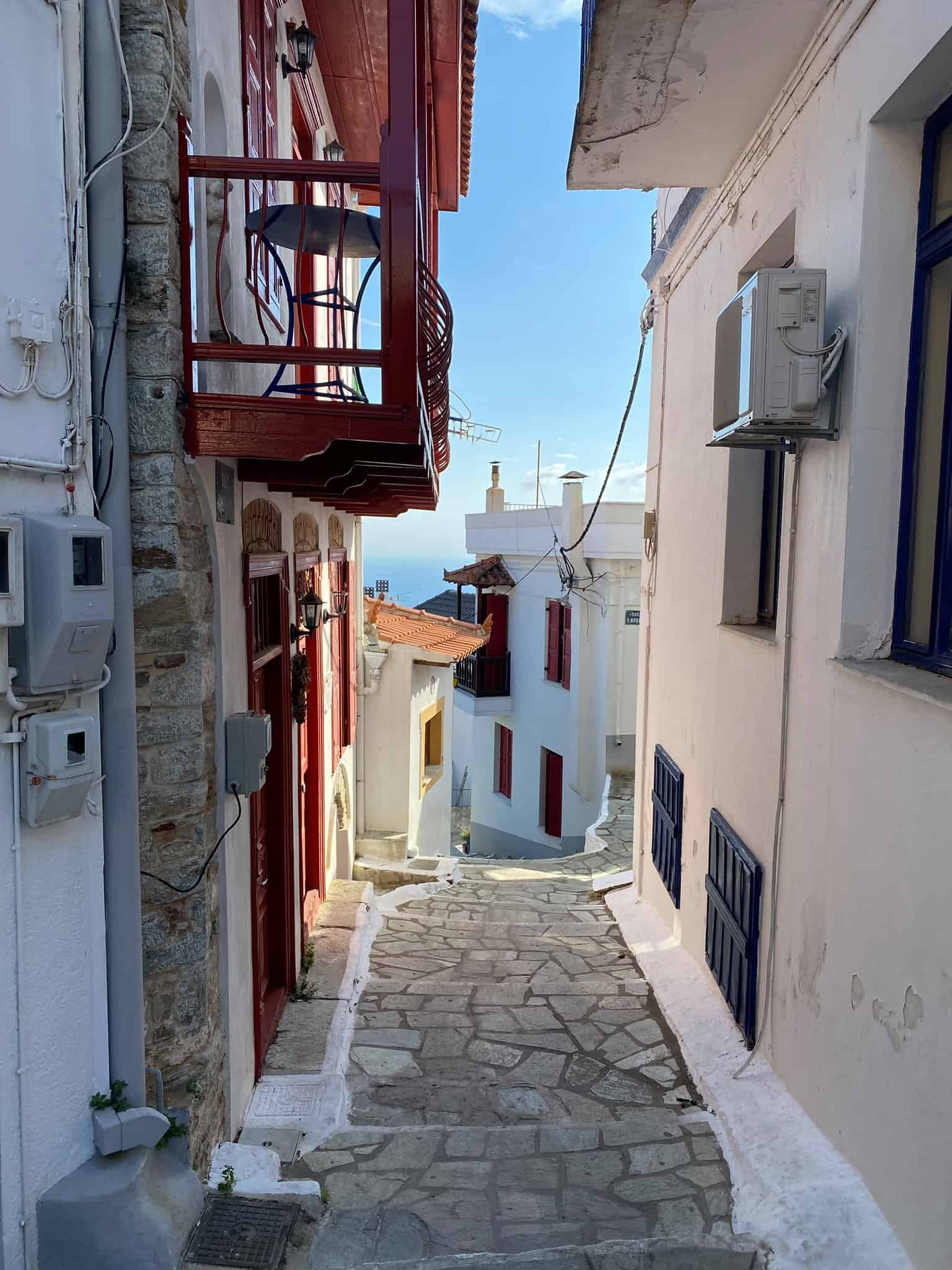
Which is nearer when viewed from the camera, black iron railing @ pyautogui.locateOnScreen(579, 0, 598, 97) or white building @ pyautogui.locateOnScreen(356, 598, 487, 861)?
black iron railing @ pyautogui.locateOnScreen(579, 0, 598, 97)

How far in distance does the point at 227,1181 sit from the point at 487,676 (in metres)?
16.8

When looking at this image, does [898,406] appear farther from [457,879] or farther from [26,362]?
[457,879]

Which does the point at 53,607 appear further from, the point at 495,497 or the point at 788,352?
the point at 495,497

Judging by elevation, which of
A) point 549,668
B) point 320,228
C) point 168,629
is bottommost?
point 549,668

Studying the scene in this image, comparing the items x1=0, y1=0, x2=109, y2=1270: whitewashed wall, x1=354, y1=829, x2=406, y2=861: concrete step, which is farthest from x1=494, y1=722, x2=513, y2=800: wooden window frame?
x1=0, y1=0, x2=109, y2=1270: whitewashed wall

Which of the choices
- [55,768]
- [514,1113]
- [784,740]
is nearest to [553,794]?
[514,1113]

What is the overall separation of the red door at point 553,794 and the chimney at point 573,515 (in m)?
4.07

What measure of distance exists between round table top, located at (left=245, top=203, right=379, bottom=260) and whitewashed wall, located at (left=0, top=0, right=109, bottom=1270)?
849mm

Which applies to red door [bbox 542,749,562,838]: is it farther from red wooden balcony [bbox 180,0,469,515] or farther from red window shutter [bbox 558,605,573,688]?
red wooden balcony [bbox 180,0,469,515]

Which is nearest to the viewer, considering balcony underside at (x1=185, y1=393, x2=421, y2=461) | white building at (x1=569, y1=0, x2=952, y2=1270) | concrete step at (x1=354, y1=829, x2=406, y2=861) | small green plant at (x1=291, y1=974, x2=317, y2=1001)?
white building at (x1=569, y1=0, x2=952, y2=1270)

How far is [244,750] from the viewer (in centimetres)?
388

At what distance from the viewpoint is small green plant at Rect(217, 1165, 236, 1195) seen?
355 cm

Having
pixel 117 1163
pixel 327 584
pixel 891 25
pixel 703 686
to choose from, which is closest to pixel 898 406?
pixel 891 25

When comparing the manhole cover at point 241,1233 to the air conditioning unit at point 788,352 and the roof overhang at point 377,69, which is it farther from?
the roof overhang at point 377,69
